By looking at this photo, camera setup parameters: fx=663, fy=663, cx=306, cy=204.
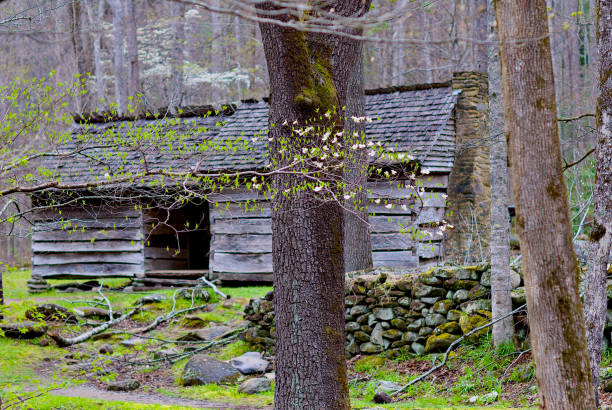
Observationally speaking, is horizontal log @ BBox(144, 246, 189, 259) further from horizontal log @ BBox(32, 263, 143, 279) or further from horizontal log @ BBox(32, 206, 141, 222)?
horizontal log @ BBox(32, 206, 141, 222)

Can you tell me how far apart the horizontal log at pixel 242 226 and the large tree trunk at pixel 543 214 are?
11.4 metres

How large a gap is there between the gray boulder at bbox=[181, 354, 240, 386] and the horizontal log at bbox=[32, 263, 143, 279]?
7.21 m

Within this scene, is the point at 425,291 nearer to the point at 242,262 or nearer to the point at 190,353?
the point at 190,353

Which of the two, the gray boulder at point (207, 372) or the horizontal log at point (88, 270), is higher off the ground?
the horizontal log at point (88, 270)

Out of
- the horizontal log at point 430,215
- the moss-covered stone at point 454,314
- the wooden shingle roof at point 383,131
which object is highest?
the wooden shingle roof at point 383,131

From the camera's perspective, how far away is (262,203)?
1555 centimetres

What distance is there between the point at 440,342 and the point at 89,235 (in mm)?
10924

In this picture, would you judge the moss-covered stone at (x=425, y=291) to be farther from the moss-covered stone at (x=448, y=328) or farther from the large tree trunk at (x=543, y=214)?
the large tree trunk at (x=543, y=214)

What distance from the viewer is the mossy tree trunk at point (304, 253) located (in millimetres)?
6520

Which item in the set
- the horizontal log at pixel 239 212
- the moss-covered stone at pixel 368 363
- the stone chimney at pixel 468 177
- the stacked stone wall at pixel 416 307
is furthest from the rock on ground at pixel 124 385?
the stone chimney at pixel 468 177

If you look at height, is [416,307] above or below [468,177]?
below

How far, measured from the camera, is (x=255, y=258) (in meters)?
15.9

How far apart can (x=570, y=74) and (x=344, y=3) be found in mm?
20428

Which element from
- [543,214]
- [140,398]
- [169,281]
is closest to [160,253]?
[169,281]
